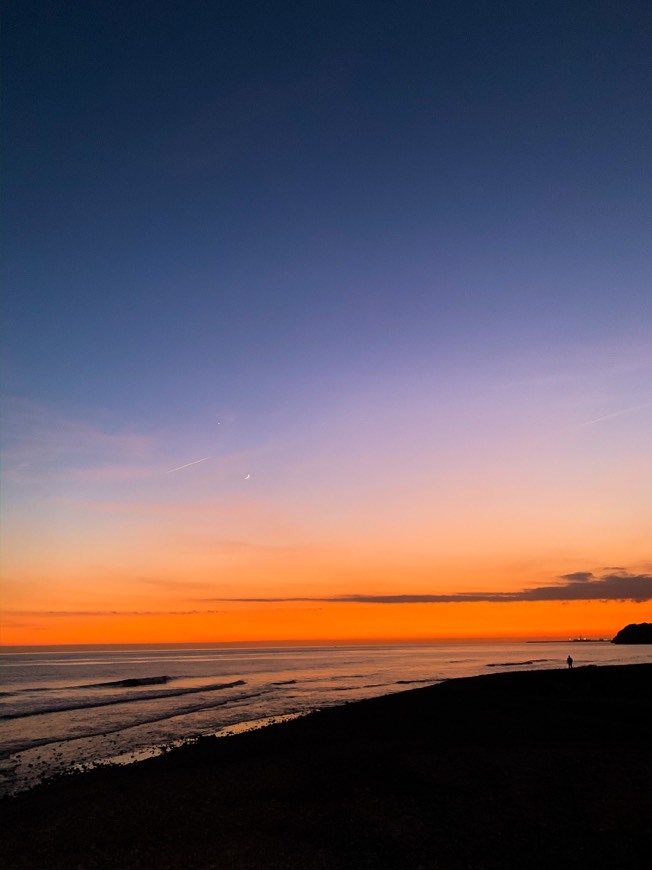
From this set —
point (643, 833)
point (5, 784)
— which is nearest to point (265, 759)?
point (5, 784)

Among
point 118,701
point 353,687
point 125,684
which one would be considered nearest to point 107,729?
point 118,701

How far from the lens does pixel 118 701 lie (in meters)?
61.8

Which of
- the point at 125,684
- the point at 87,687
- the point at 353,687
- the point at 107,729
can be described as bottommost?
the point at 125,684

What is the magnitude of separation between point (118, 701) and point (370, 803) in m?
52.7

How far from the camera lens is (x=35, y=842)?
15750mm

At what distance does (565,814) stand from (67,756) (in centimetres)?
2563

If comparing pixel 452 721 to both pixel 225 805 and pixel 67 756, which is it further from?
pixel 67 756

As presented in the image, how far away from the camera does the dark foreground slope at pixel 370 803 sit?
14117 mm

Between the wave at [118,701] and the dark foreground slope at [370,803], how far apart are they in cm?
3071

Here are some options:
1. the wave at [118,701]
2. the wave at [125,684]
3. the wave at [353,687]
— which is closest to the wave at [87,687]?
the wave at [125,684]

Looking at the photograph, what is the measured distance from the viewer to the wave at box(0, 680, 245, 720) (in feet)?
170

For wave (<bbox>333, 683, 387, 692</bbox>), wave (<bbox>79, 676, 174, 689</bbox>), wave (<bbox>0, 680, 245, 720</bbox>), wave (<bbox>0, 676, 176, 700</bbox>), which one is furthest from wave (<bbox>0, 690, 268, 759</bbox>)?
wave (<bbox>79, 676, 174, 689</bbox>)

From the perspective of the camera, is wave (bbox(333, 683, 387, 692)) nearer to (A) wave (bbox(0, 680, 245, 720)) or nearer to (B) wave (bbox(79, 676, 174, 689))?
(A) wave (bbox(0, 680, 245, 720))

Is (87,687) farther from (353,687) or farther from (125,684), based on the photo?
(353,687)
